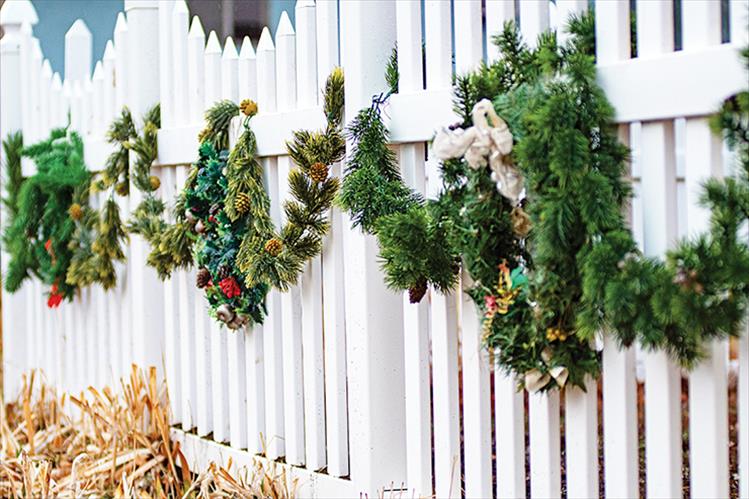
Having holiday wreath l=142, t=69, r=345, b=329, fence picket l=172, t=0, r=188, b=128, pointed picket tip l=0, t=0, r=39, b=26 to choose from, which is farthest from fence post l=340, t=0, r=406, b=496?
pointed picket tip l=0, t=0, r=39, b=26

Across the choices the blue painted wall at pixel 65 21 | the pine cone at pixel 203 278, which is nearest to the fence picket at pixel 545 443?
the pine cone at pixel 203 278

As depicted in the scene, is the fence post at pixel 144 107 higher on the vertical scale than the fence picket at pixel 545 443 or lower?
higher

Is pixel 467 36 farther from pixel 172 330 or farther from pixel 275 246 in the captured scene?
pixel 172 330

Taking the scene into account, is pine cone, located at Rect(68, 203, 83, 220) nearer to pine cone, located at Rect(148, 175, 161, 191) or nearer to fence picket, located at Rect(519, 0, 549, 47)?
pine cone, located at Rect(148, 175, 161, 191)

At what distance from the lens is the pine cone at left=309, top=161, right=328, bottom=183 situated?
2.79 meters

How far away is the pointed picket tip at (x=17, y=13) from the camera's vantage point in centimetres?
480

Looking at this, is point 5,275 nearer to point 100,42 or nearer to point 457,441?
point 100,42

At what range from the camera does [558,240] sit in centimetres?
208

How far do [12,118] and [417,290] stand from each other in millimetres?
3102

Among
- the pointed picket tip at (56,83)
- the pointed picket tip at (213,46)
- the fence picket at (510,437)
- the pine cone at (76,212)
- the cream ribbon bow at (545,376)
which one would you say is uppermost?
the pointed picket tip at (56,83)

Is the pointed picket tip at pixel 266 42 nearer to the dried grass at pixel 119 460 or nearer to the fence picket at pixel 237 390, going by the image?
the fence picket at pixel 237 390

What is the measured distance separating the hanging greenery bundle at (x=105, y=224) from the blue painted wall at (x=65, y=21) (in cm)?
201

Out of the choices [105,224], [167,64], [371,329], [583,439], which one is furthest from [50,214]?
[583,439]

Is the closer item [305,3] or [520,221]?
[520,221]
